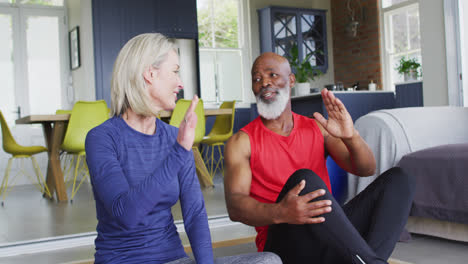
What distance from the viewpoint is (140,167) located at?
1393 mm

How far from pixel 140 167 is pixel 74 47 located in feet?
21.1

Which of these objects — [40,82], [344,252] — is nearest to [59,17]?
[40,82]

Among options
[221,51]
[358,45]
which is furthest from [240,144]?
[358,45]

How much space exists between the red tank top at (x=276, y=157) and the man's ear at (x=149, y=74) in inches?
26.1

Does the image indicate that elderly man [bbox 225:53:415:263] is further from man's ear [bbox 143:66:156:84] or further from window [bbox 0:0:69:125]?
window [bbox 0:0:69:125]

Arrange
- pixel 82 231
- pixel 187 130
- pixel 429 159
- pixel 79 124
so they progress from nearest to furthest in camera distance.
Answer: pixel 187 130
pixel 429 159
pixel 82 231
pixel 79 124

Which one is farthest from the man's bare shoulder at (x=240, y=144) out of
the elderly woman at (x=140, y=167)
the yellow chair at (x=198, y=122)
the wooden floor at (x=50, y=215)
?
the yellow chair at (x=198, y=122)

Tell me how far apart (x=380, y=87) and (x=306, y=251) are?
7407 mm

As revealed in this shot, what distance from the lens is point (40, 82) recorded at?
7.21 m

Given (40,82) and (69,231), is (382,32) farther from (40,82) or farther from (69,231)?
(69,231)

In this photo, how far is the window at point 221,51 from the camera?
8.29 meters

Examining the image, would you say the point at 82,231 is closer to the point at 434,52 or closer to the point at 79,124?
the point at 79,124

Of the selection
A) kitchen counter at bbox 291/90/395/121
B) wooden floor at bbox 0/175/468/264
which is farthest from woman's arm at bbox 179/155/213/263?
kitchen counter at bbox 291/90/395/121

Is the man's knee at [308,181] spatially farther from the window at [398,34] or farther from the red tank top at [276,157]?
the window at [398,34]
